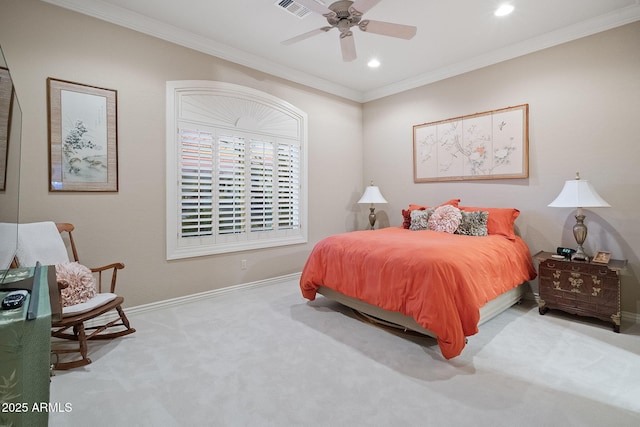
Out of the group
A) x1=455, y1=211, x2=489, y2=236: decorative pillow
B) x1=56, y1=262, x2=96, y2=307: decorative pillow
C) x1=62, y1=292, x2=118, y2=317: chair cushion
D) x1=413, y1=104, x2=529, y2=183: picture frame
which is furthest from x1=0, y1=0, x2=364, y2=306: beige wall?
x1=455, y1=211, x2=489, y2=236: decorative pillow

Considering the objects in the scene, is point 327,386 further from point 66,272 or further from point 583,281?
point 583,281

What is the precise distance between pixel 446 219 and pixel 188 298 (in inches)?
122

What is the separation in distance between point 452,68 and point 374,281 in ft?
10.7

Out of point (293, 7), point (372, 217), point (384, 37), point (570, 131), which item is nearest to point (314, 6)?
point (293, 7)

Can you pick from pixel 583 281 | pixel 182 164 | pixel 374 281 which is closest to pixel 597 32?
pixel 583 281

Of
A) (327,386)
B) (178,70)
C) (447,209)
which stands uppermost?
(178,70)

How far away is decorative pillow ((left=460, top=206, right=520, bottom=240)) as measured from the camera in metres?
3.53

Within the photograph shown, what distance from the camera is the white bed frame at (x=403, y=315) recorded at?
2534mm

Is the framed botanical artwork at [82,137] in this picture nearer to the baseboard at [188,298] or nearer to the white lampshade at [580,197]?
the baseboard at [188,298]

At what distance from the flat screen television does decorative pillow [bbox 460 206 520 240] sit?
4041 mm

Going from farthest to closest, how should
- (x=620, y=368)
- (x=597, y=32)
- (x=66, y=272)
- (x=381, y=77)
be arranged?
(x=381, y=77) < (x=597, y=32) < (x=66, y=272) < (x=620, y=368)

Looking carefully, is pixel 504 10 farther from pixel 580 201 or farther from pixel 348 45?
pixel 580 201

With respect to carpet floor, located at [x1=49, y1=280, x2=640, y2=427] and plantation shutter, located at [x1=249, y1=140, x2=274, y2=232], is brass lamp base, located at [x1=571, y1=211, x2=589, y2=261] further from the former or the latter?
plantation shutter, located at [x1=249, y1=140, x2=274, y2=232]

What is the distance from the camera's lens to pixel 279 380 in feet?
6.63
